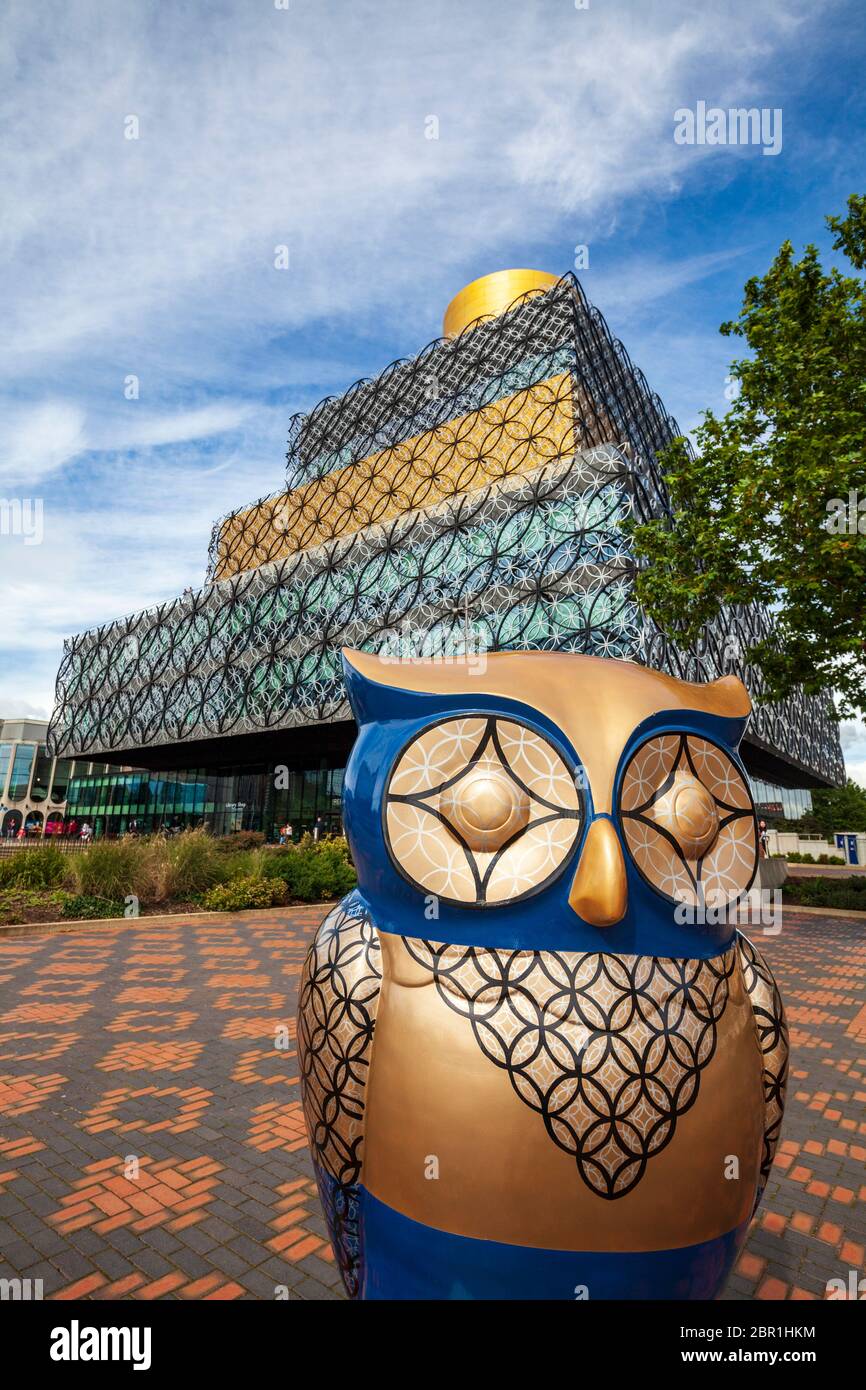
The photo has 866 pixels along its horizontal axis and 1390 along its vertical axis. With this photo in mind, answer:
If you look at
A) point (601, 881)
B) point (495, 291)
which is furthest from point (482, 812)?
point (495, 291)

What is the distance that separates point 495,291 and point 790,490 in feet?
105

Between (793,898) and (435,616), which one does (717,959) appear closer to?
(793,898)

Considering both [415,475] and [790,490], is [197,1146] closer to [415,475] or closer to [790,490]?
[790,490]

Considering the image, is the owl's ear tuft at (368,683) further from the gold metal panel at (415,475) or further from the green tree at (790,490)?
the gold metal panel at (415,475)

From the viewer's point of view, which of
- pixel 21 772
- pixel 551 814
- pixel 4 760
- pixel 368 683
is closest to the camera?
pixel 551 814

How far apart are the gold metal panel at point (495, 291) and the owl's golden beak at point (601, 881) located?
39084 mm

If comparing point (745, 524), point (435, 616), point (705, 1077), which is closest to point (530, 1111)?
point (705, 1077)

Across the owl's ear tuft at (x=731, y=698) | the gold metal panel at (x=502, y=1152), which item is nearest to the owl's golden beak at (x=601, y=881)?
the gold metal panel at (x=502, y=1152)

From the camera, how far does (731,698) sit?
6.16ft

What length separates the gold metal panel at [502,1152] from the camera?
1400mm

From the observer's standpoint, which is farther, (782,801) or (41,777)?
(41,777)

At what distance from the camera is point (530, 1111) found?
55.8 inches

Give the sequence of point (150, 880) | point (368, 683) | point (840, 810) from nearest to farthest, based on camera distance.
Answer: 1. point (368, 683)
2. point (150, 880)
3. point (840, 810)

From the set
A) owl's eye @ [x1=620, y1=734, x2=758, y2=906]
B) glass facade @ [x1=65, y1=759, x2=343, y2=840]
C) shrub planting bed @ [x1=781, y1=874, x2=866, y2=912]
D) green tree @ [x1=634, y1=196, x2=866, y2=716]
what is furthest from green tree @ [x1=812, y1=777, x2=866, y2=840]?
owl's eye @ [x1=620, y1=734, x2=758, y2=906]
